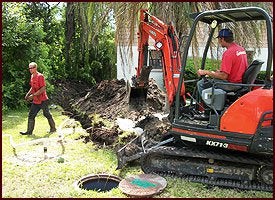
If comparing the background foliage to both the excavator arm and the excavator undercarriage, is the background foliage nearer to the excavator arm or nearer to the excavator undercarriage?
the excavator arm

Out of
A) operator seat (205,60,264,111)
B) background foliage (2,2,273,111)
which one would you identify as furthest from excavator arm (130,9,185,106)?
operator seat (205,60,264,111)

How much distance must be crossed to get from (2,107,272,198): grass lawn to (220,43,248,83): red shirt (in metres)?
1.59

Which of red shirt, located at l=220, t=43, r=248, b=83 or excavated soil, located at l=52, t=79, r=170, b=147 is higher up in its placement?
red shirt, located at l=220, t=43, r=248, b=83

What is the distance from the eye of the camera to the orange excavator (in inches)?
178

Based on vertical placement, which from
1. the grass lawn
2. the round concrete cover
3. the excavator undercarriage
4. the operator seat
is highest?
the operator seat

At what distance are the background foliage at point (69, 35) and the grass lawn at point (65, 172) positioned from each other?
2.41m

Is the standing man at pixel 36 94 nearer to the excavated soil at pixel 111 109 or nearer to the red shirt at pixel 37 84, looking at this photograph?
the red shirt at pixel 37 84

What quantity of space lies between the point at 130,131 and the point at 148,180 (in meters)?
1.85

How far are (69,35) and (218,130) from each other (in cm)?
1313

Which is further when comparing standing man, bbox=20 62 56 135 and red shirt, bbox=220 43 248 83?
standing man, bbox=20 62 56 135

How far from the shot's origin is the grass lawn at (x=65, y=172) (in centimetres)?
465

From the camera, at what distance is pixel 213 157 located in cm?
→ 498

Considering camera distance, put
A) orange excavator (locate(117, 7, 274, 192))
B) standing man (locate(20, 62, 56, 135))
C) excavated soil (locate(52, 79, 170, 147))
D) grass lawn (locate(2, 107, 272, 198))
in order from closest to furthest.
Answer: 1. orange excavator (locate(117, 7, 274, 192))
2. grass lawn (locate(2, 107, 272, 198))
3. excavated soil (locate(52, 79, 170, 147))
4. standing man (locate(20, 62, 56, 135))

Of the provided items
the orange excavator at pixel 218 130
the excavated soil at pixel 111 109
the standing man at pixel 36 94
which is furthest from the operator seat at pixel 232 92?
the standing man at pixel 36 94
